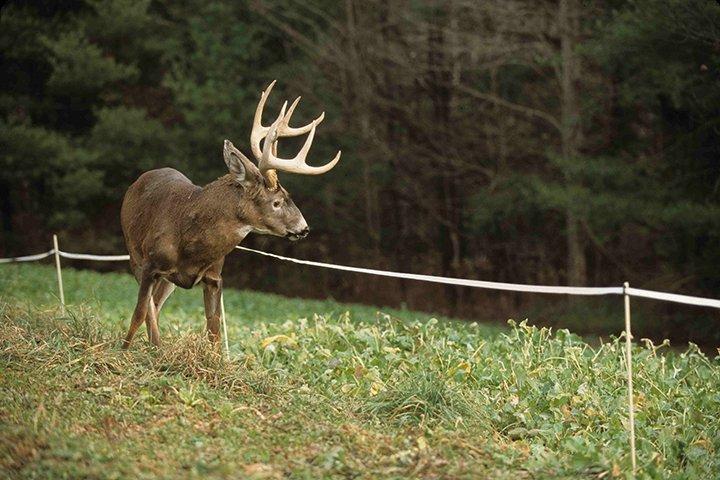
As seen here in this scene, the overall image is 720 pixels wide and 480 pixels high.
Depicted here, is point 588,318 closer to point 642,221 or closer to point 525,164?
point 642,221

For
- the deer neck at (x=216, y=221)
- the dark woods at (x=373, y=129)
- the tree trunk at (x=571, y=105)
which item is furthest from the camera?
the dark woods at (x=373, y=129)

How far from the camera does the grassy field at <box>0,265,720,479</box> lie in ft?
22.7

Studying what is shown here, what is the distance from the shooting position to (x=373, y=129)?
30.1 metres

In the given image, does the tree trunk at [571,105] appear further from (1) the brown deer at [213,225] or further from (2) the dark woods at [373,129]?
(1) the brown deer at [213,225]

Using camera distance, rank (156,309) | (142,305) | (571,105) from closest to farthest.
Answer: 1. (142,305)
2. (156,309)
3. (571,105)

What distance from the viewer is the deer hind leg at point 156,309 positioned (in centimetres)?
969

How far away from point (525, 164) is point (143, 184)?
20.2 metres

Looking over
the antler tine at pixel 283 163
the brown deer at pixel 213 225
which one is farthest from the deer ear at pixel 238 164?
the antler tine at pixel 283 163

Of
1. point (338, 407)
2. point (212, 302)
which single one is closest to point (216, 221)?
point (212, 302)

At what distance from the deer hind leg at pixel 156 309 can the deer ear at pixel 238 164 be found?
1.14 m

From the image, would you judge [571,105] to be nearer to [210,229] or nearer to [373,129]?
[373,129]

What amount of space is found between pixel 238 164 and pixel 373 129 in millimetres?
A: 20941

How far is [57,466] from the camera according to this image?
21.4 ft

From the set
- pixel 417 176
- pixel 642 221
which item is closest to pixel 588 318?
pixel 642 221
